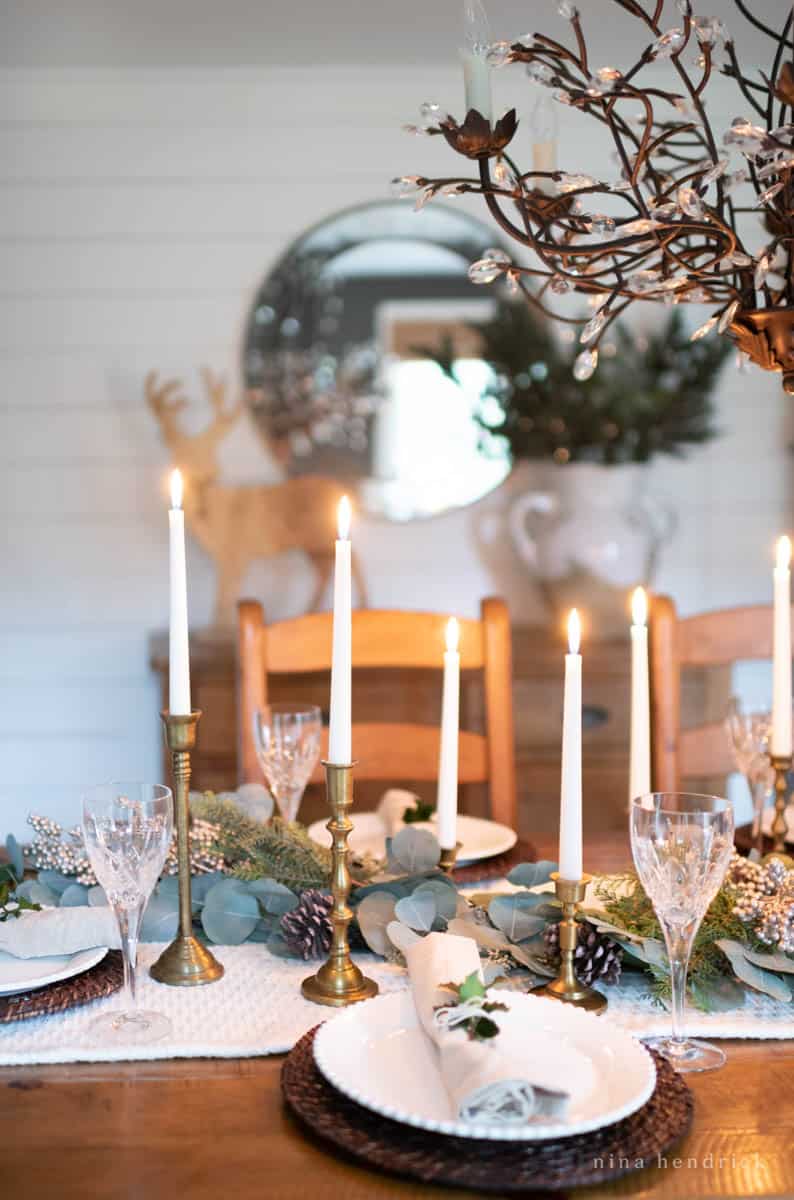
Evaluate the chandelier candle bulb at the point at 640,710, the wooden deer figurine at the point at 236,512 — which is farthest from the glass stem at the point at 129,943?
the wooden deer figurine at the point at 236,512

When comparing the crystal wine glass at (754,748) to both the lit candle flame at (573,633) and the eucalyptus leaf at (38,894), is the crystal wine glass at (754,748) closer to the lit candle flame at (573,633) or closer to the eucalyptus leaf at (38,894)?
the lit candle flame at (573,633)

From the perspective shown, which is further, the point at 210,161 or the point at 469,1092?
the point at 210,161

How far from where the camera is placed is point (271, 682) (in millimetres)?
2822

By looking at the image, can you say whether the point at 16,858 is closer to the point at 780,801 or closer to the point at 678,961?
the point at 678,961

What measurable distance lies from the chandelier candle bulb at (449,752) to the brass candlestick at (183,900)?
26cm

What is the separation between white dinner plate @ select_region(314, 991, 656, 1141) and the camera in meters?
0.79

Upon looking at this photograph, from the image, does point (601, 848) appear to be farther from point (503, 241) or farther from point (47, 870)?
point (503, 241)

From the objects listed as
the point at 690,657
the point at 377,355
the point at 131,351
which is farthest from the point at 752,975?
the point at 131,351

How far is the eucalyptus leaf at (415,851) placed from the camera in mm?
1280

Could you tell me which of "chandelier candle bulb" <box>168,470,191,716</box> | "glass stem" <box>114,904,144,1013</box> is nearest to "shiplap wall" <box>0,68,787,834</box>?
"chandelier candle bulb" <box>168,470,191,716</box>

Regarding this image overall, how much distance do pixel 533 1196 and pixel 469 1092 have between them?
70mm

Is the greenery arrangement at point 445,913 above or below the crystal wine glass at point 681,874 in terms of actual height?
below

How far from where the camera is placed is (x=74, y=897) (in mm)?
1264

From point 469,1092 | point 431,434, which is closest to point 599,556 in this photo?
point 431,434
